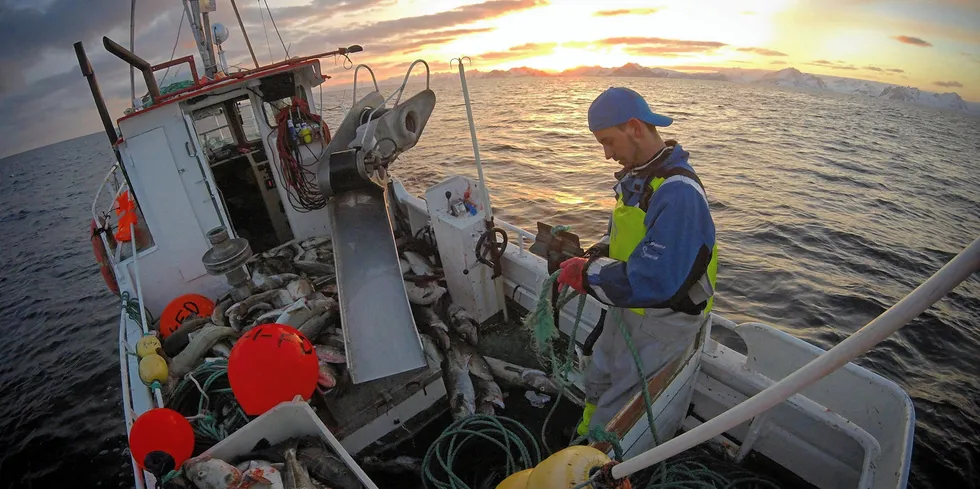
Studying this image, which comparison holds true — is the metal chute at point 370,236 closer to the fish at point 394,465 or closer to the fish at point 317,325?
the fish at point 317,325

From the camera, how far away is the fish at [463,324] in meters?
5.20

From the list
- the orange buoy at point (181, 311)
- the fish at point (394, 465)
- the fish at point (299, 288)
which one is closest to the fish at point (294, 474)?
the fish at point (394, 465)

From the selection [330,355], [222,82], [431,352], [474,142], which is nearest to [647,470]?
[431,352]

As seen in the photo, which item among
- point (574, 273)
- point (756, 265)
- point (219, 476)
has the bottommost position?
point (756, 265)

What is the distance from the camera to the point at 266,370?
11.0 feet

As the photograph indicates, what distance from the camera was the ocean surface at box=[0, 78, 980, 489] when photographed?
26.1 feet

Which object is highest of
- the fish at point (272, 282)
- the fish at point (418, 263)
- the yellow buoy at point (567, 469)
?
the yellow buoy at point (567, 469)

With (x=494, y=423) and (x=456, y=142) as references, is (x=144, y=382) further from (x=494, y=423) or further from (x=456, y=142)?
(x=456, y=142)

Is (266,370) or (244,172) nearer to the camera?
(266,370)

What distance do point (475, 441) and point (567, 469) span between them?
2324mm

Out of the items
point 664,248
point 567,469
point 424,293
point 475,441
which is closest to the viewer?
Answer: point 567,469

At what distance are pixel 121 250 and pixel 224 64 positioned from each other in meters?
3.78

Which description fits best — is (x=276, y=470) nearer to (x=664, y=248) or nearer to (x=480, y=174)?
(x=664, y=248)

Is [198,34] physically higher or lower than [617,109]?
higher
